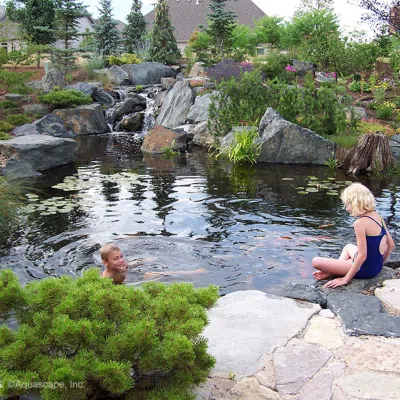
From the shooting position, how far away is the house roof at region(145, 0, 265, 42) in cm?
4316

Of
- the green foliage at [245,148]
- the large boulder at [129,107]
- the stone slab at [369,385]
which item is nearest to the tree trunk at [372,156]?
the green foliage at [245,148]

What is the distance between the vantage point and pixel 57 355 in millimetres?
2600

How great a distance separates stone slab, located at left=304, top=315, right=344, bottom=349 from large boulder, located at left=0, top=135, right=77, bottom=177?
334 inches

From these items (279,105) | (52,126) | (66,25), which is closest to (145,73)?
(66,25)

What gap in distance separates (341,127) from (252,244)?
7.89 m

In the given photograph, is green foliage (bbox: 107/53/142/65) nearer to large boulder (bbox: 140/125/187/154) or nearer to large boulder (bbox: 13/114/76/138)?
large boulder (bbox: 13/114/76/138)

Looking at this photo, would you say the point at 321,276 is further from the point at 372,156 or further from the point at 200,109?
the point at 200,109

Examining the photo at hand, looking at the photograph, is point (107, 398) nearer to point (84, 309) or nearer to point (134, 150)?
point (84, 309)

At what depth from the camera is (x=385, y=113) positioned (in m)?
15.4

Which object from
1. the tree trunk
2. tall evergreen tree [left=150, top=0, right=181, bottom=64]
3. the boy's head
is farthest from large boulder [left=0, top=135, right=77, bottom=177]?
tall evergreen tree [left=150, top=0, right=181, bottom=64]

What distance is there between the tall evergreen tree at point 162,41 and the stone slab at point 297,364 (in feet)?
94.7

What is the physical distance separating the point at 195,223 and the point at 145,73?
64.3 feet

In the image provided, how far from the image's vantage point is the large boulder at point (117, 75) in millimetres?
25188

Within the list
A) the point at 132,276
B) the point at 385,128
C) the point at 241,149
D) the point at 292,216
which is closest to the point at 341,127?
the point at 385,128
